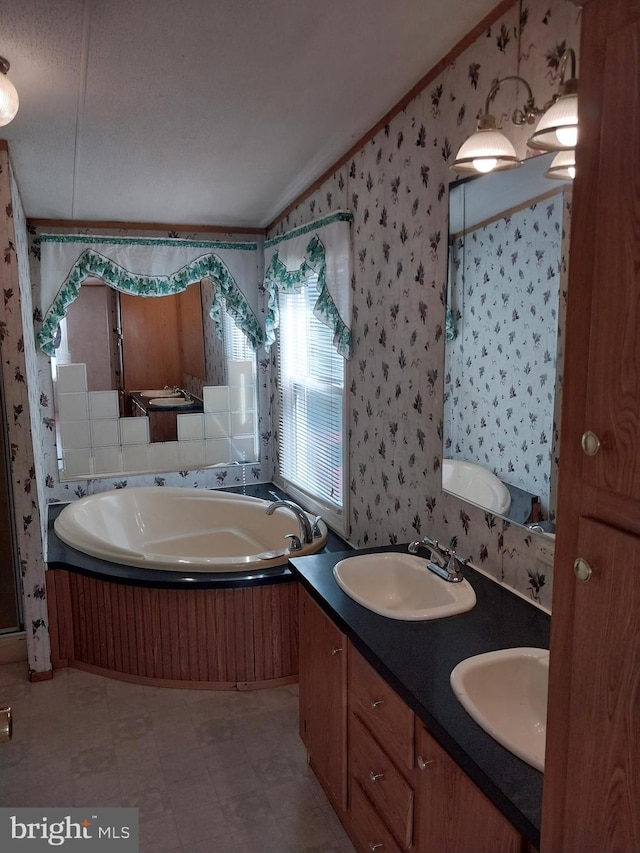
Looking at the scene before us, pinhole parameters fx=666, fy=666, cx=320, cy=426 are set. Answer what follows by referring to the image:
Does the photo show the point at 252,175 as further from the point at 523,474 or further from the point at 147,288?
the point at 523,474

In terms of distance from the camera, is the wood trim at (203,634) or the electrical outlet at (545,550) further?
the wood trim at (203,634)

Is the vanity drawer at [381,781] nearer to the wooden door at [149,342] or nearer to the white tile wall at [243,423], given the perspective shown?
the white tile wall at [243,423]

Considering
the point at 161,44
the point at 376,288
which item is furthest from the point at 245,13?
the point at 376,288

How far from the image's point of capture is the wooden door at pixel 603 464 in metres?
0.83

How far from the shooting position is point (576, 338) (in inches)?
36.4

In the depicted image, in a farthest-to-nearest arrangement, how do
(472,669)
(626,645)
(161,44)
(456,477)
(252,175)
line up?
(252,175) < (456,477) < (161,44) < (472,669) < (626,645)

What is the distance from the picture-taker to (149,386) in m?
4.52

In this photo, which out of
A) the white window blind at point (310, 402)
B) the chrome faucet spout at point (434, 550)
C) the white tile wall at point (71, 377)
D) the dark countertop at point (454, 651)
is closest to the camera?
the dark countertop at point (454, 651)

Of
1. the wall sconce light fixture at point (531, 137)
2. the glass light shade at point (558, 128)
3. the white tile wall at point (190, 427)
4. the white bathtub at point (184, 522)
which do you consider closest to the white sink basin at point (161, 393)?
the white tile wall at point (190, 427)

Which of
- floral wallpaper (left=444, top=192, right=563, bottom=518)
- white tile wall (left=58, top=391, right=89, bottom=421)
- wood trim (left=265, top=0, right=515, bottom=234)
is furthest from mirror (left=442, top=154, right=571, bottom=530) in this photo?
white tile wall (left=58, top=391, right=89, bottom=421)

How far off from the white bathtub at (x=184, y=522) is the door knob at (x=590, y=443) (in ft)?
9.45

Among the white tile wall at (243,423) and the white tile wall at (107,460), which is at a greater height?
the white tile wall at (243,423)

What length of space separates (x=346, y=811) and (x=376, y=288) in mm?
1998

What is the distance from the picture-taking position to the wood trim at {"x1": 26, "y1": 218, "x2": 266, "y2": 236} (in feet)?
13.1
